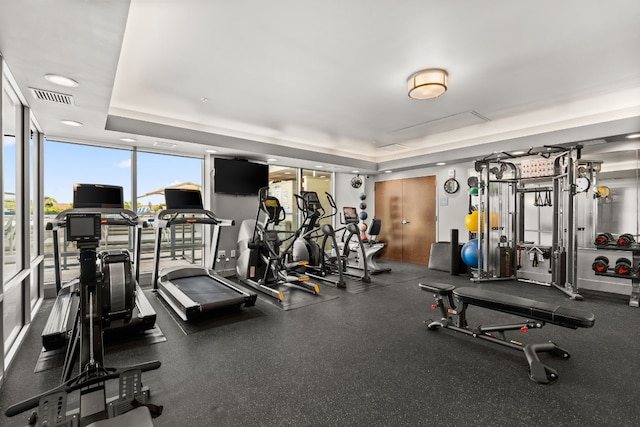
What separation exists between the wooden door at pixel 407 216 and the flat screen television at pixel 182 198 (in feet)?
17.9

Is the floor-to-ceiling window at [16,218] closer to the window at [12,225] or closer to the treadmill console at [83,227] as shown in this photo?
the window at [12,225]

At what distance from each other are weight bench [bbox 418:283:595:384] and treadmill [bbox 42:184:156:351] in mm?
3178

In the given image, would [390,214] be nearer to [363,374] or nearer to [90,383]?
[363,374]

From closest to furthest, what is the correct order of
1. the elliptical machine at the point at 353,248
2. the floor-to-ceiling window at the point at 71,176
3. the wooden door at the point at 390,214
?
the floor-to-ceiling window at the point at 71,176, the elliptical machine at the point at 353,248, the wooden door at the point at 390,214

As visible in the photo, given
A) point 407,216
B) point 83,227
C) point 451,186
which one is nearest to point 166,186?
point 83,227

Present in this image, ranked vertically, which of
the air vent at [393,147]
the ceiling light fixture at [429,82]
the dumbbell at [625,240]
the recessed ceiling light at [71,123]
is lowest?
the dumbbell at [625,240]

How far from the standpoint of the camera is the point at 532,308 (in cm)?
262

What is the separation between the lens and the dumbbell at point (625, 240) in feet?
14.8

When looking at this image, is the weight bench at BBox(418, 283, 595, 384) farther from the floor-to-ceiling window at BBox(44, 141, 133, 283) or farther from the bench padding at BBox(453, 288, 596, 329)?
the floor-to-ceiling window at BBox(44, 141, 133, 283)

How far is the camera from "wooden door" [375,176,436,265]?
25.5 feet

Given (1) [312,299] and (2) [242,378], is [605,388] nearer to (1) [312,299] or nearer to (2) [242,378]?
(2) [242,378]

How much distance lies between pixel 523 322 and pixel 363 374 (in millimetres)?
1716

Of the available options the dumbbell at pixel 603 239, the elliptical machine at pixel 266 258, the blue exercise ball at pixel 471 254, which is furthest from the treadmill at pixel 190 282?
the dumbbell at pixel 603 239

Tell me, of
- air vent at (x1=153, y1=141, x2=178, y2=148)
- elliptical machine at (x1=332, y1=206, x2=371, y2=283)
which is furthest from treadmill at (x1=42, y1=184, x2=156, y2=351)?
elliptical machine at (x1=332, y1=206, x2=371, y2=283)
